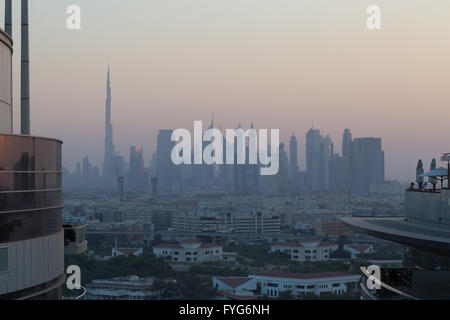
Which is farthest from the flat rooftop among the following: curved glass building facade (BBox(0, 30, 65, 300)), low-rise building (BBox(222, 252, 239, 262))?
low-rise building (BBox(222, 252, 239, 262))

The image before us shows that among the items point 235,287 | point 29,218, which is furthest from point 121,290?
point 29,218

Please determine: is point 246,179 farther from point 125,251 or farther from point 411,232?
point 411,232

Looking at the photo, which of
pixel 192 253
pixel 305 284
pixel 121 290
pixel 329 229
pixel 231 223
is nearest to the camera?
pixel 121 290

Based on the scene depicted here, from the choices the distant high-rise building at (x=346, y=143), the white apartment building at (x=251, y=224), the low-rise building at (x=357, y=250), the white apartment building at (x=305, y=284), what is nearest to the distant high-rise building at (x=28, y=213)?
the white apartment building at (x=305, y=284)

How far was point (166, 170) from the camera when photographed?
466 ft

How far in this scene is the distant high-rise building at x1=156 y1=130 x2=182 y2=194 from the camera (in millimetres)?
132375

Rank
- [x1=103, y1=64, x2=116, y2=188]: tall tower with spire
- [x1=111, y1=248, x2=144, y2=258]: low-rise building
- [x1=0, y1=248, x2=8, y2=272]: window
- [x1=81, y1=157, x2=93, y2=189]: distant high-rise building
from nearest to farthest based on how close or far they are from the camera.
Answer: [x1=0, y1=248, x2=8, y2=272]: window, [x1=111, y1=248, x2=144, y2=258]: low-rise building, [x1=103, y1=64, x2=116, y2=188]: tall tower with spire, [x1=81, y1=157, x2=93, y2=189]: distant high-rise building

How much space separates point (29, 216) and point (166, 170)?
134 meters

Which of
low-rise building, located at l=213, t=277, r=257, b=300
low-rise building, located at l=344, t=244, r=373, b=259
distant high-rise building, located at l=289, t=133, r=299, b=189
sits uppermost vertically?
distant high-rise building, located at l=289, t=133, r=299, b=189

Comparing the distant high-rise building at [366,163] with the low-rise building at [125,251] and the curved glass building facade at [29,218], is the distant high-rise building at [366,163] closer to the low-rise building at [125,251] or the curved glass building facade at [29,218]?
the low-rise building at [125,251]

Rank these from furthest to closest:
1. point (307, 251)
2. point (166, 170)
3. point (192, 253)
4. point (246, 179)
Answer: point (166, 170) < point (246, 179) < point (192, 253) < point (307, 251)

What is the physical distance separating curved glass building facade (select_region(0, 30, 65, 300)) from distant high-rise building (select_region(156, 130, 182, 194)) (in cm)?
12168

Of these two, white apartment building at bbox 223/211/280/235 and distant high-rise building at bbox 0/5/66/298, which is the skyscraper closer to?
white apartment building at bbox 223/211/280/235
